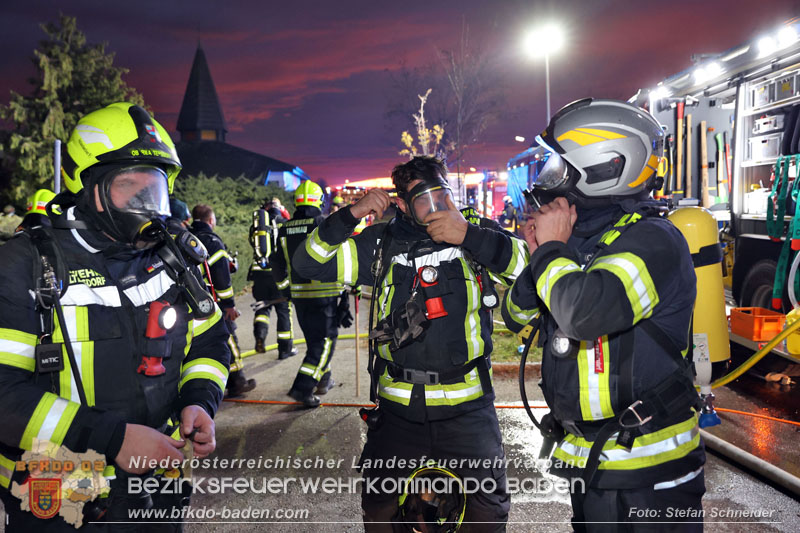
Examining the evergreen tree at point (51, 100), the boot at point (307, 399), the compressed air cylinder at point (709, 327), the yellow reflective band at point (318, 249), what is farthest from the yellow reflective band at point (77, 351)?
the evergreen tree at point (51, 100)

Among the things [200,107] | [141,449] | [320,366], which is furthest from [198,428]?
[200,107]

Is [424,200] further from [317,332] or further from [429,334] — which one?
[317,332]

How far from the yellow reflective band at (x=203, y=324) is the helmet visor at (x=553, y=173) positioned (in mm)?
1556

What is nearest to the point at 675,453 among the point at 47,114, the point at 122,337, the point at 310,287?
the point at 122,337

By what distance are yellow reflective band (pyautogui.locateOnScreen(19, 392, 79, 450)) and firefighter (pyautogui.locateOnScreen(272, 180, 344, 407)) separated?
3940 millimetres

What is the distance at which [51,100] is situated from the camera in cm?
2488

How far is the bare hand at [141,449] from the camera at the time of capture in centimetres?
181

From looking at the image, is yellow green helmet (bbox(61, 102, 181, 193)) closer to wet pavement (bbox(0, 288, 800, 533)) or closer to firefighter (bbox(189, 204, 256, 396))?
wet pavement (bbox(0, 288, 800, 533))

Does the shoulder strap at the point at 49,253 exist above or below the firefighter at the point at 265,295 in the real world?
above

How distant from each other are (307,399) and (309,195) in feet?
7.87

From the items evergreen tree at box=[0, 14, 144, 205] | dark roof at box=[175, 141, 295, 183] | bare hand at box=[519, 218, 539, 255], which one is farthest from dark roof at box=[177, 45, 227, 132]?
bare hand at box=[519, 218, 539, 255]

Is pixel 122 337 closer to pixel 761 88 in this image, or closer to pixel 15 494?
pixel 15 494

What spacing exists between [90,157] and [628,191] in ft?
7.13

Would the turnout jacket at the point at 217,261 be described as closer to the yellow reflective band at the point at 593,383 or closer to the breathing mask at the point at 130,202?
the breathing mask at the point at 130,202
